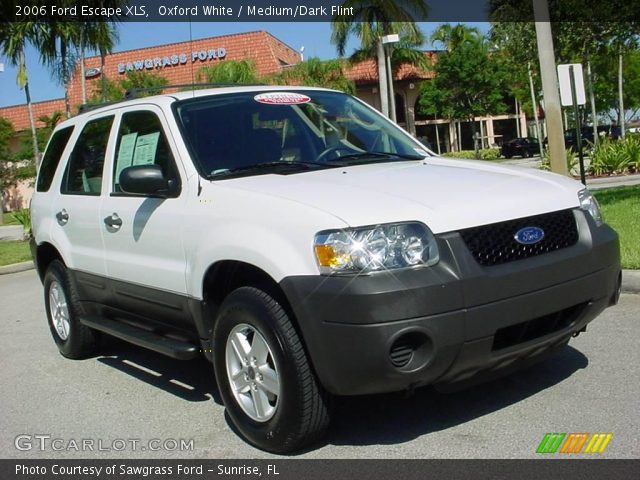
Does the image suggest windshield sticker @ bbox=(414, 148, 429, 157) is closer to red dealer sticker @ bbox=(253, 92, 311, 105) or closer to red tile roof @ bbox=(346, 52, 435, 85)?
red dealer sticker @ bbox=(253, 92, 311, 105)

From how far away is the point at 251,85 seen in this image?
5566 mm

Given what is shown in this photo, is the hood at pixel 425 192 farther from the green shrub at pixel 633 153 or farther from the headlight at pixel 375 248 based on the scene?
the green shrub at pixel 633 153

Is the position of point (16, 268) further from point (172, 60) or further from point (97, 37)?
point (172, 60)

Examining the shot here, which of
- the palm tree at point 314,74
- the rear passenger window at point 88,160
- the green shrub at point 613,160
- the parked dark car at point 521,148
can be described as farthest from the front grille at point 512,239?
the parked dark car at point 521,148

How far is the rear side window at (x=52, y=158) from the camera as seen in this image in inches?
251

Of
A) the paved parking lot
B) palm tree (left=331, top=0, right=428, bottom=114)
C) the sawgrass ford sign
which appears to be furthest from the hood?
the sawgrass ford sign

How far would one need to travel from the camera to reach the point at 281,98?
17.0 feet

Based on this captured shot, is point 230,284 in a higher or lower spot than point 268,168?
lower

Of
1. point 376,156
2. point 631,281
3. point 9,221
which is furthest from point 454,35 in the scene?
point 376,156

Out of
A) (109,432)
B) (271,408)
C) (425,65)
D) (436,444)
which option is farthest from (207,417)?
(425,65)

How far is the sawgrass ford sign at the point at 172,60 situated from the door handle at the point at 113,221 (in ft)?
136

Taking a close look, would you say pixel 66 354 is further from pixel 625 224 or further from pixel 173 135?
pixel 625 224

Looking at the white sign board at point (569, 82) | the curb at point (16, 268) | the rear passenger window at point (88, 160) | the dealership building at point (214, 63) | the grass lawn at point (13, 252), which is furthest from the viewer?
the dealership building at point (214, 63)

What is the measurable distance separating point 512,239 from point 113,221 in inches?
107
